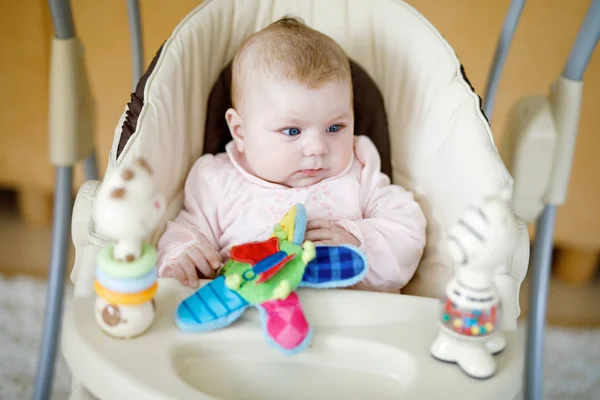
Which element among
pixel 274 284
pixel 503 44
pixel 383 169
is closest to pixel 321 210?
pixel 383 169

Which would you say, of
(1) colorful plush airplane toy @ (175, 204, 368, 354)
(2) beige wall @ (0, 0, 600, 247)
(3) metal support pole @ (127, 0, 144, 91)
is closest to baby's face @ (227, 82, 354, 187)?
(1) colorful plush airplane toy @ (175, 204, 368, 354)

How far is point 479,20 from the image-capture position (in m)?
1.73

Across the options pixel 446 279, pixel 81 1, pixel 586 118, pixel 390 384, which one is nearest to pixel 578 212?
pixel 586 118

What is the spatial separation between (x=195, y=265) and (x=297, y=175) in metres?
0.24

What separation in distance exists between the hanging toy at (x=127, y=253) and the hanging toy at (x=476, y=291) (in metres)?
0.29

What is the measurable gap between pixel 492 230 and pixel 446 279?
0.35 m

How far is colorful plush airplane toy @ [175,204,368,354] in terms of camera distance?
0.73 m

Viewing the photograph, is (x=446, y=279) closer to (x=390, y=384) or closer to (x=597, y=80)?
(x=390, y=384)

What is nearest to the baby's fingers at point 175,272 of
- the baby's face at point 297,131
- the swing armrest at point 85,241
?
the swing armrest at point 85,241

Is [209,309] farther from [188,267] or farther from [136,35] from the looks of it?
[136,35]

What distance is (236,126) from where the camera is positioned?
113 centimetres

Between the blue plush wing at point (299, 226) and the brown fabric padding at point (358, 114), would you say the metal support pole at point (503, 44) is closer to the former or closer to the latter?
the brown fabric padding at point (358, 114)

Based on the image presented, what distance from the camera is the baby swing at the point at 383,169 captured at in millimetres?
709

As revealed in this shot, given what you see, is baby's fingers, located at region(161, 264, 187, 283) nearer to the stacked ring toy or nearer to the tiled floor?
the stacked ring toy
